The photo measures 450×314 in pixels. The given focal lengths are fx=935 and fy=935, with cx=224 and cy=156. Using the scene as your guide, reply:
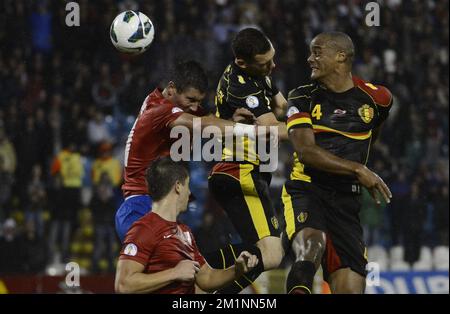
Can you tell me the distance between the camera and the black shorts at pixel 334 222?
720 cm

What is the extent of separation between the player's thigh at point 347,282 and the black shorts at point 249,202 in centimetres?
100

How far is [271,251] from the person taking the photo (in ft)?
26.2

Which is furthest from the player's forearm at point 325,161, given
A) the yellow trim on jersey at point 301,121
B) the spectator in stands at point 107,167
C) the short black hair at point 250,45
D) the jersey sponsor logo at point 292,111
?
the spectator in stands at point 107,167

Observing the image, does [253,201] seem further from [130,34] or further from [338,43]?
[130,34]

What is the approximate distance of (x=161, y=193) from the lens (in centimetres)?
628

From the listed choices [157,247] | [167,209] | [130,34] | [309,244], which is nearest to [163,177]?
[167,209]

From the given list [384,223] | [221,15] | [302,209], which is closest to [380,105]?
[302,209]

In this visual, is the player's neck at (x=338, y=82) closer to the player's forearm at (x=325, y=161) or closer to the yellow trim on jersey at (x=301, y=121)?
the yellow trim on jersey at (x=301, y=121)

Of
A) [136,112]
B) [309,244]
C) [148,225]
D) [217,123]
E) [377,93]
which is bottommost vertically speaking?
[309,244]

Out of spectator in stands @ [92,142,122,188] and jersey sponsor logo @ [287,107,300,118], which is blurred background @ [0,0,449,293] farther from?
jersey sponsor logo @ [287,107,300,118]

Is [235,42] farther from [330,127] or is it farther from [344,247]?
[344,247]

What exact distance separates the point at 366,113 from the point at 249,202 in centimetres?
141

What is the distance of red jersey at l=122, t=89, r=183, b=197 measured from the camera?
313 inches
